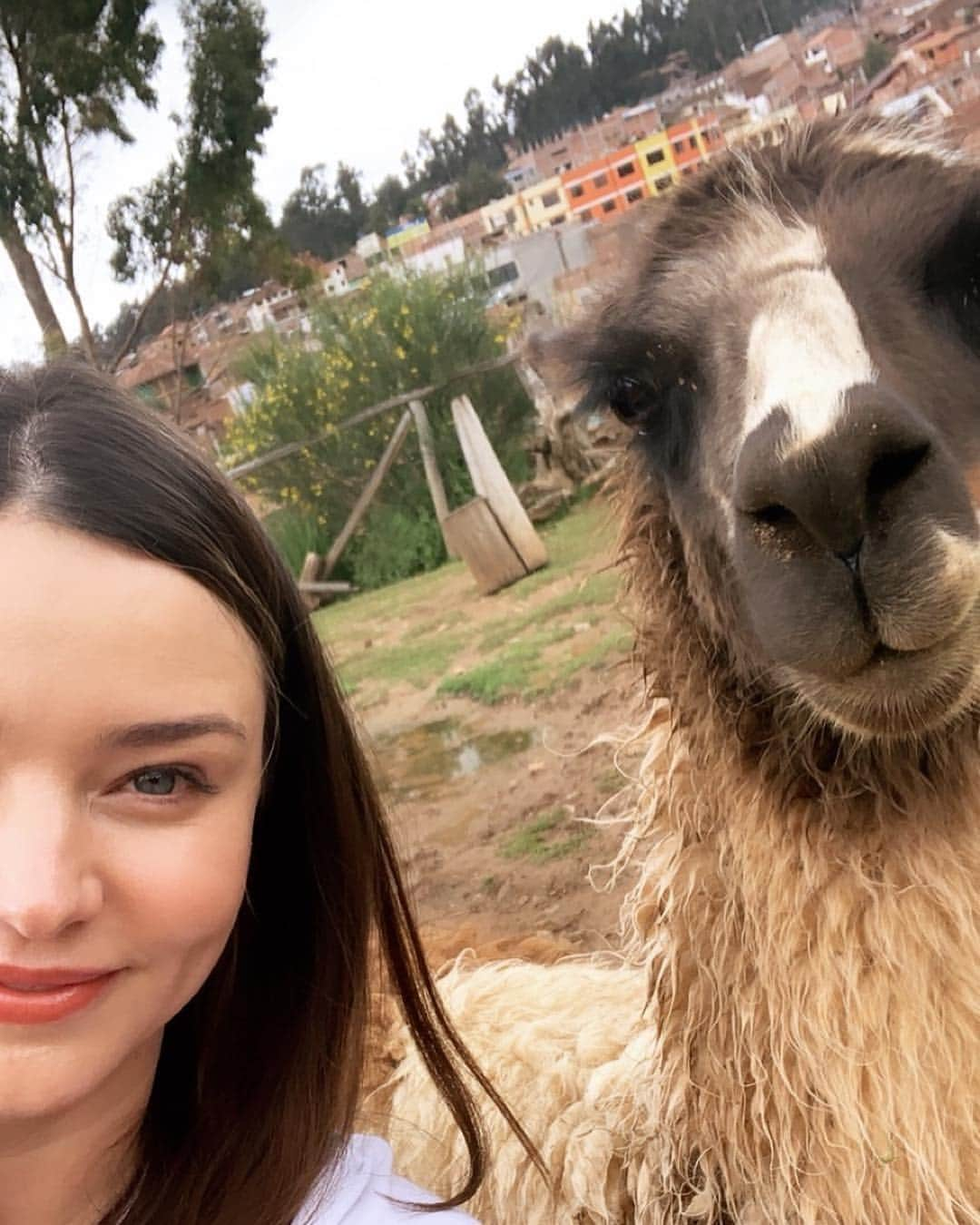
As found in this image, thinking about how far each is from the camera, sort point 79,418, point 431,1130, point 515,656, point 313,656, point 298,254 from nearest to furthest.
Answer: point 79,418
point 313,656
point 431,1130
point 515,656
point 298,254

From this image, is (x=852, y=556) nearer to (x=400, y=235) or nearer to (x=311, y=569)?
(x=311, y=569)

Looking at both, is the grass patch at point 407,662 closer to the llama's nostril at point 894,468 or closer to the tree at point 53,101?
the tree at point 53,101

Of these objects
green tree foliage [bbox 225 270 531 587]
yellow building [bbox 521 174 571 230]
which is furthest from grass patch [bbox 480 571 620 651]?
green tree foliage [bbox 225 270 531 587]

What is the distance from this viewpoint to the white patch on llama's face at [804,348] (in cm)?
139

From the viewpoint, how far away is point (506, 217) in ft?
44.2

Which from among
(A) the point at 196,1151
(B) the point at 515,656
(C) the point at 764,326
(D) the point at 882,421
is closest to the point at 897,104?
(C) the point at 764,326

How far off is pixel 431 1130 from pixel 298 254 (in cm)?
1212

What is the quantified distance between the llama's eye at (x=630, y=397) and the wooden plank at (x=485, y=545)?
687 centimetres

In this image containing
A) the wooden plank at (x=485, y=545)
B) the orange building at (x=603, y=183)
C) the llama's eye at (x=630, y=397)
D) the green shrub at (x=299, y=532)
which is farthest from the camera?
the green shrub at (x=299, y=532)

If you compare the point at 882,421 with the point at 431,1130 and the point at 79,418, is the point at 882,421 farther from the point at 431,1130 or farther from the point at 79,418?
the point at 431,1130

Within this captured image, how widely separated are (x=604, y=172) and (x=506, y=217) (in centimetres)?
554

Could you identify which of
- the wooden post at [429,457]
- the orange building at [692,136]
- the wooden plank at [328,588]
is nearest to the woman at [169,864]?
the orange building at [692,136]

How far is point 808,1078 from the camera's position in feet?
5.34

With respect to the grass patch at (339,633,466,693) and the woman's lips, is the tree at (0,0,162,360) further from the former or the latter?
the woman's lips
